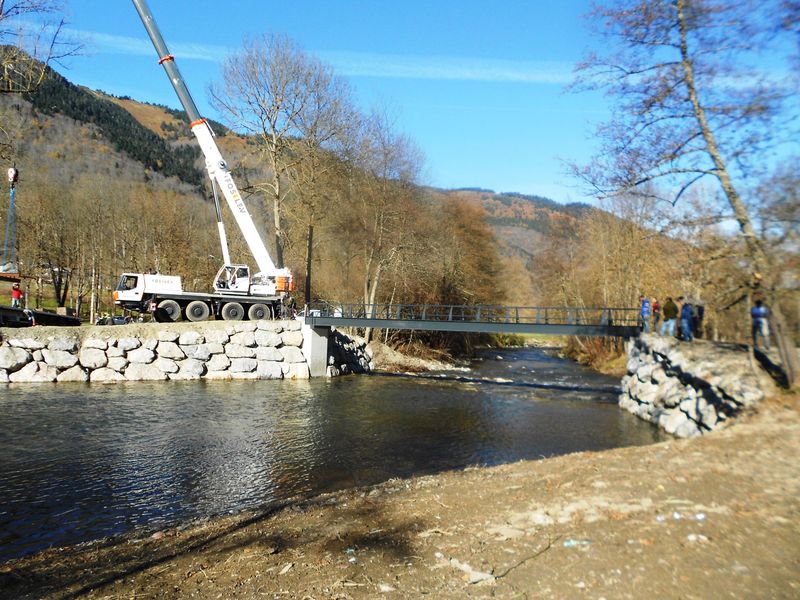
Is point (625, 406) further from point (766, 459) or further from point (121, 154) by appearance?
point (121, 154)

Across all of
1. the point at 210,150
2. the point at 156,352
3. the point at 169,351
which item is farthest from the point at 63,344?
the point at 210,150

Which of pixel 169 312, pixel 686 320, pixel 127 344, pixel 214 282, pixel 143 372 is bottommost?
pixel 143 372

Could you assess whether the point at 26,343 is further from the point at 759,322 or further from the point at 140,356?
the point at 759,322

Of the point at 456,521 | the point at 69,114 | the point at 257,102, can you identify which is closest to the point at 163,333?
the point at 257,102

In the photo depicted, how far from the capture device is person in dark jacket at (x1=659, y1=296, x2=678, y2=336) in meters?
18.6

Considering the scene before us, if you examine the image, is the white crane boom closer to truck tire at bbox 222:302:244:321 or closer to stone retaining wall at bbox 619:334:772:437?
truck tire at bbox 222:302:244:321

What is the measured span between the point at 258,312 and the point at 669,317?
701 inches

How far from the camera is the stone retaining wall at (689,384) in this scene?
38.4ft

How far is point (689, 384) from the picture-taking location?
1589 cm

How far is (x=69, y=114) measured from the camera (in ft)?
334

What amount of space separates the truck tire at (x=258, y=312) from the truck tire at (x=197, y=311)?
195cm

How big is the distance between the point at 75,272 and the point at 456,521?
41.1 m

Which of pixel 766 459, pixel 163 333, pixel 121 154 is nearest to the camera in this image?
pixel 766 459

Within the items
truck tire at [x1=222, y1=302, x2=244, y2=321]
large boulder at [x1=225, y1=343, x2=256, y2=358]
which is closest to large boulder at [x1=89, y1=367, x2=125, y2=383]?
large boulder at [x1=225, y1=343, x2=256, y2=358]
